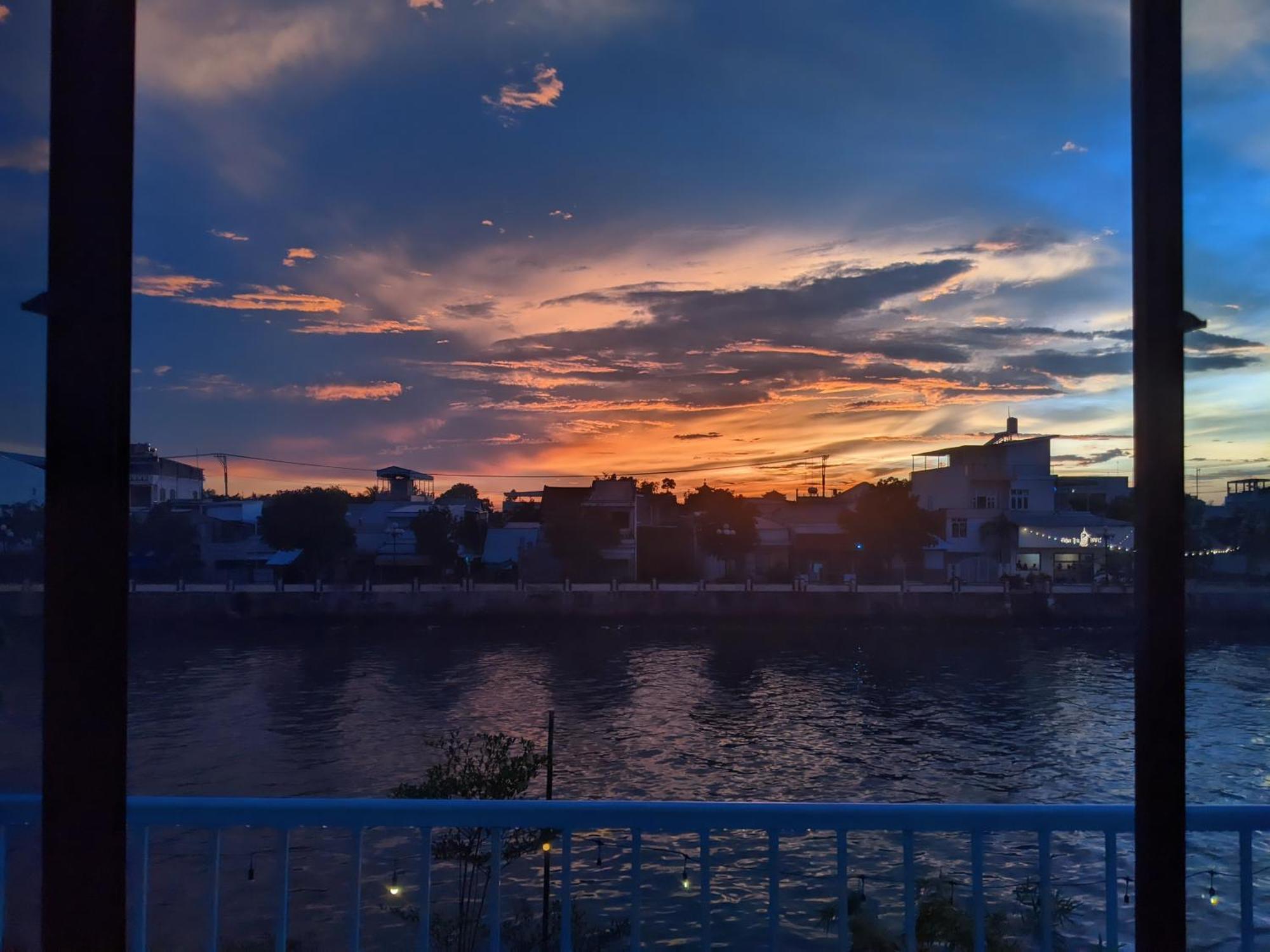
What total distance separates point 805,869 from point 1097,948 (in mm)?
5114

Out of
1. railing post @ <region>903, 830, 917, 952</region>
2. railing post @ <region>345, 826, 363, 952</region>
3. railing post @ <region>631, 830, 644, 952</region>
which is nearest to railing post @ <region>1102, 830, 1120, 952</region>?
railing post @ <region>903, 830, 917, 952</region>

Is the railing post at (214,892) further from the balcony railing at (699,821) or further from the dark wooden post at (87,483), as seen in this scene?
the dark wooden post at (87,483)

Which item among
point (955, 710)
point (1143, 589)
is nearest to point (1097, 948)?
point (1143, 589)

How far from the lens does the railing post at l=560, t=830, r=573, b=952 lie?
4.80 ft

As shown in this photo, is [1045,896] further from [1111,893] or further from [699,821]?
[699,821]

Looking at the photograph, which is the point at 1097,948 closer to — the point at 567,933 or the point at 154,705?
the point at 567,933

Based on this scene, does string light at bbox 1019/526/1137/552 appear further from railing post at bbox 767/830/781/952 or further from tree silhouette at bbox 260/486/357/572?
railing post at bbox 767/830/781/952

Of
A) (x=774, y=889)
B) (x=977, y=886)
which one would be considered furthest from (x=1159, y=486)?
(x=774, y=889)

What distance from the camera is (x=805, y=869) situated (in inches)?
326

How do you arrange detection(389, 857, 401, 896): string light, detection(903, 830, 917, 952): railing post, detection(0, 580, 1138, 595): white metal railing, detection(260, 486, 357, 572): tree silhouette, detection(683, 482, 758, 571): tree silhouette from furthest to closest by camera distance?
1. detection(683, 482, 758, 571): tree silhouette
2. detection(260, 486, 357, 572): tree silhouette
3. detection(0, 580, 1138, 595): white metal railing
4. detection(389, 857, 401, 896): string light
5. detection(903, 830, 917, 952): railing post

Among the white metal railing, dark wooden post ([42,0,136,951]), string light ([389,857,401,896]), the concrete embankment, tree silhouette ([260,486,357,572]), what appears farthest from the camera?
tree silhouette ([260,486,357,572])

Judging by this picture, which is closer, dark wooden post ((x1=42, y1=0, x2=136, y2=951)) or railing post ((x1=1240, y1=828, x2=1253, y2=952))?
dark wooden post ((x1=42, y1=0, x2=136, y2=951))

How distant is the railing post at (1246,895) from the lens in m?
1.42

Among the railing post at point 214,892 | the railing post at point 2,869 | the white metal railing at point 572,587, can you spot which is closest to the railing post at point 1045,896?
the railing post at point 214,892
